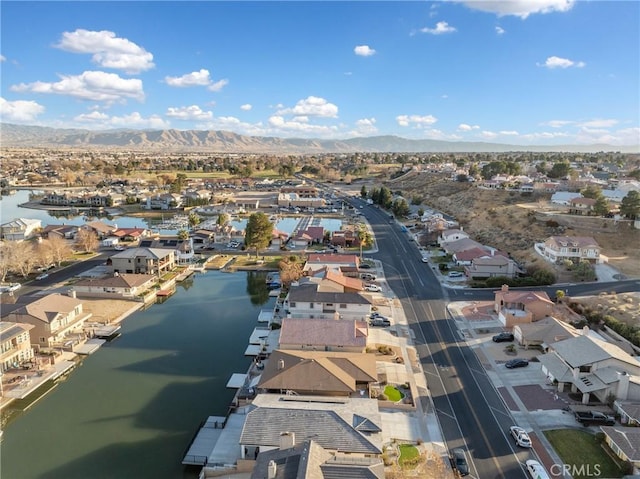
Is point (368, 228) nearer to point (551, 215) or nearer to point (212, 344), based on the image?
point (551, 215)

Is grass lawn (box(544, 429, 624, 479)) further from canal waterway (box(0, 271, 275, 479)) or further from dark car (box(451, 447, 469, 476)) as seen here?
canal waterway (box(0, 271, 275, 479))

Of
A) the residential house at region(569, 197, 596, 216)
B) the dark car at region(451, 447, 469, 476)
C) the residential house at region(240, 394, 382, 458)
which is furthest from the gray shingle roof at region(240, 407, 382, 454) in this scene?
the residential house at region(569, 197, 596, 216)

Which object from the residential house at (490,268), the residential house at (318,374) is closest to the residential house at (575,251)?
the residential house at (490,268)

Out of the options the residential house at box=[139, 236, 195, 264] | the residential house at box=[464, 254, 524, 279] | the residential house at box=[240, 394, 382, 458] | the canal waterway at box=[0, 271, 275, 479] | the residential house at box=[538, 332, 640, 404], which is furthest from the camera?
the residential house at box=[139, 236, 195, 264]

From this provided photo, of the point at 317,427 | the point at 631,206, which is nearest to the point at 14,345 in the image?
the point at 317,427

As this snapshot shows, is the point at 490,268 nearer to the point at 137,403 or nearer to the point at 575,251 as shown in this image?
the point at 575,251

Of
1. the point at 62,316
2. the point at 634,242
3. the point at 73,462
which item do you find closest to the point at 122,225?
the point at 62,316

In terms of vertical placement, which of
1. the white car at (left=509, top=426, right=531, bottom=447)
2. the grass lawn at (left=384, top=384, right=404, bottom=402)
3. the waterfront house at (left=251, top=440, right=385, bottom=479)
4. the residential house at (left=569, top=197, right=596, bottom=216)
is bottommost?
the white car at (left=509, top=426, right=531, bottom=447)

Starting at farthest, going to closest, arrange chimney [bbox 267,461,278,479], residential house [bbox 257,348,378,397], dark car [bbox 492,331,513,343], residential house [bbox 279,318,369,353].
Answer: dark car [bbox 492,331,513,343] → residential house [bbox 279,318,369,353] → residential house [bbox 257,348,378,397] → chimney [bbox 267,461,278,479]
